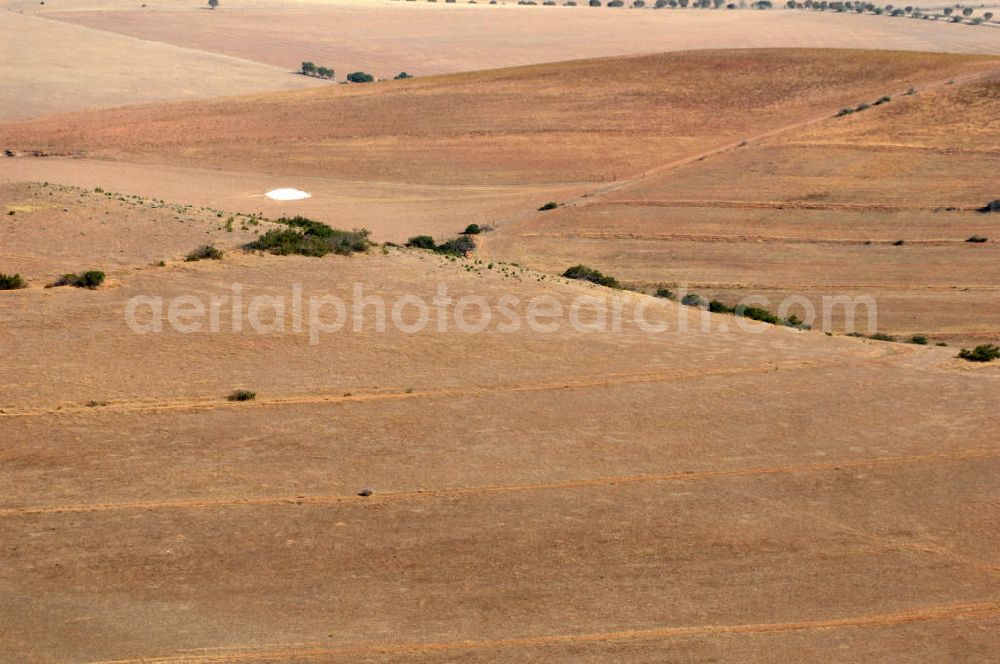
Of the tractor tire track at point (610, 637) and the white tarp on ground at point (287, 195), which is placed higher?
the white tarp on ground at point (287, 195)

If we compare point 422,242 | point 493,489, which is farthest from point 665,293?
point 493,489

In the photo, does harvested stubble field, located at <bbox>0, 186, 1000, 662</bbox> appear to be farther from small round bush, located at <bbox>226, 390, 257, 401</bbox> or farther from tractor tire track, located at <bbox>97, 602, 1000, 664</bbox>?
small round bush, located at <bbox>226, 390, 257, 401</bbox>

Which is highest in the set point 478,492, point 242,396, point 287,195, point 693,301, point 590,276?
point 287,195

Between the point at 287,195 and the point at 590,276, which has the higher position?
the point at 287,195

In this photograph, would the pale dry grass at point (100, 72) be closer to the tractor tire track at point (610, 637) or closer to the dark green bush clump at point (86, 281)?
the dark green bush clump at point (86, 281)

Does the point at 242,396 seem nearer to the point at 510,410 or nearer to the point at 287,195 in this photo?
the point at 510,410

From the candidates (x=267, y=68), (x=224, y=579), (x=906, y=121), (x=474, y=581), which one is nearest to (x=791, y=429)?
(x=474, y=581)

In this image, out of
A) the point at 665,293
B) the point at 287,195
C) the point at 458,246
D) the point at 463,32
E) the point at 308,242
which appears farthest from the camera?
the point at 463,32

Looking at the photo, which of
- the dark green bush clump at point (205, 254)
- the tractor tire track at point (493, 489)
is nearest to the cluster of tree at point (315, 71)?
the dark green bush clump at point (205, 254)
